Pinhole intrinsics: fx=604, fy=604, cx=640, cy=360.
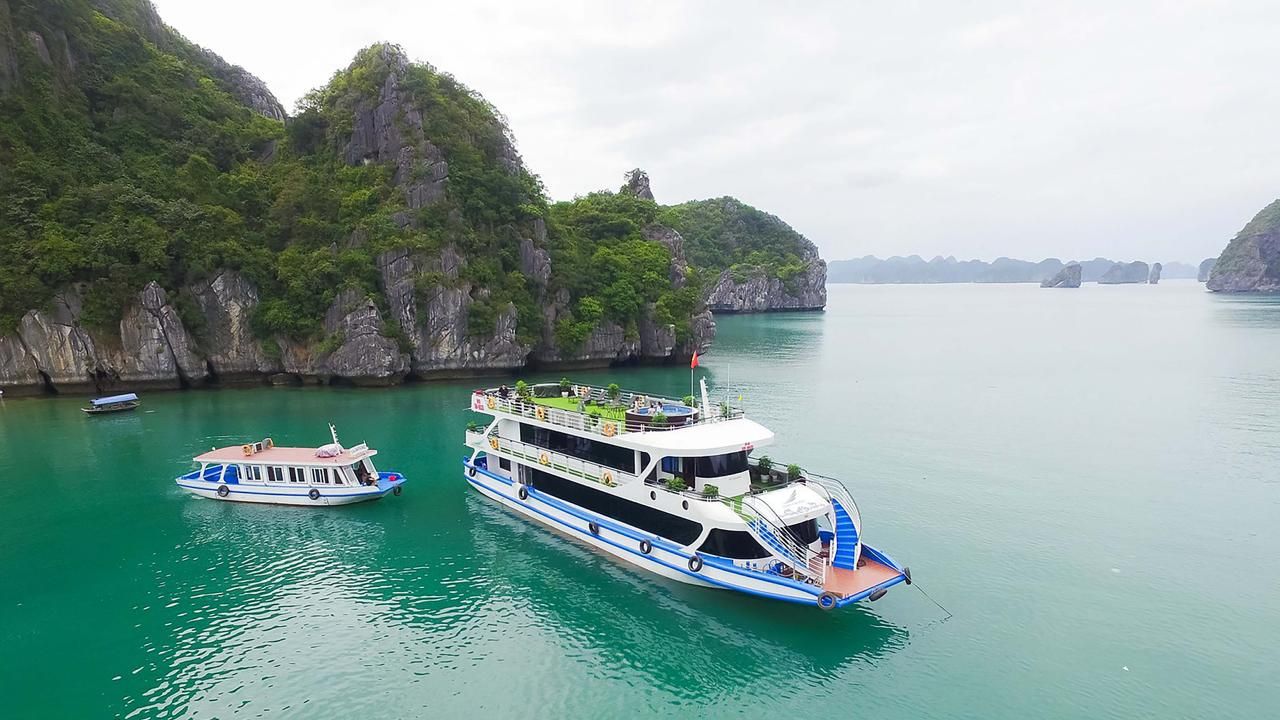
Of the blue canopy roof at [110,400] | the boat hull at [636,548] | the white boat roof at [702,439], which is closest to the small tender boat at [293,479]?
the boat hull at [636,548]

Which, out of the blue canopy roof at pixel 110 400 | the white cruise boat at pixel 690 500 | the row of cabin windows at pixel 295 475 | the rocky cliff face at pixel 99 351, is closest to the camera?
the white cruise boat at pixel 690 500

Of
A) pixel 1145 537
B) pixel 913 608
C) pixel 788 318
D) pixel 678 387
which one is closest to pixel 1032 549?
pixel 1145 537

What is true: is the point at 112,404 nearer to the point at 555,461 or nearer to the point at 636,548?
the point at 555,461

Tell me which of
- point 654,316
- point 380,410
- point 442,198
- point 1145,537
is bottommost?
point 1145,537

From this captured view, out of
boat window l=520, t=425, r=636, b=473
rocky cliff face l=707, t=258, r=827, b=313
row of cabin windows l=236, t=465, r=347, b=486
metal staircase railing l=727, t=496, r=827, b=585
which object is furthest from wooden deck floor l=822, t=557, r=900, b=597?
rocky cliff face l=707, t=258, r=827, b=313

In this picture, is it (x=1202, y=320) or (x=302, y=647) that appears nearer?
(x=302, y=647)

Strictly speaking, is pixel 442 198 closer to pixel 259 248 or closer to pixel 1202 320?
pixel 259 248

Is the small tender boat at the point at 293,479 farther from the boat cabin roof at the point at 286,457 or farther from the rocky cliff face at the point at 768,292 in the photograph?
the rocky cliff face at the point at 768,292
